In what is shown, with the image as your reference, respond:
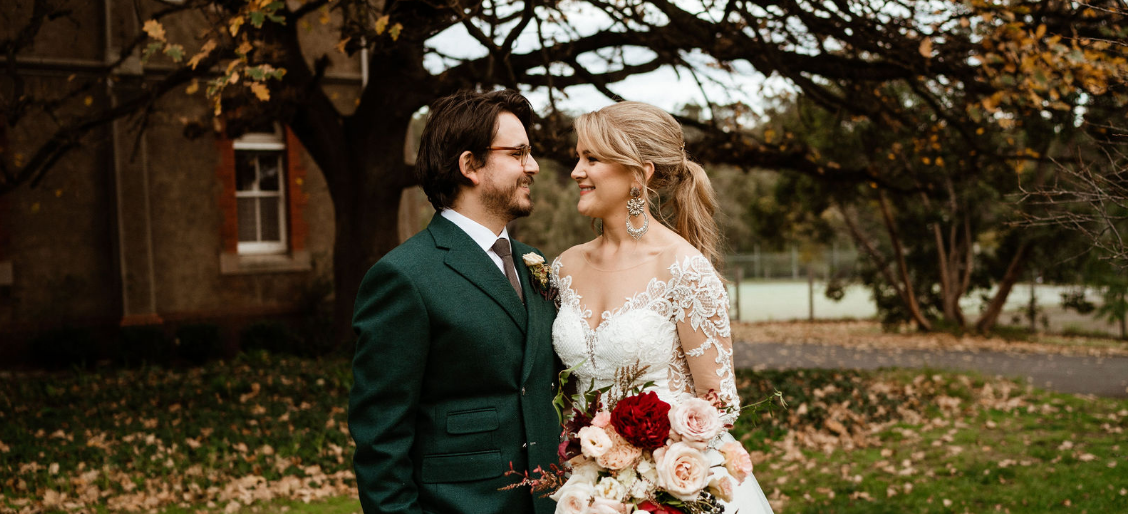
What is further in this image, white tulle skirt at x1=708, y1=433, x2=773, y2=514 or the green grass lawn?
the green grass lawn

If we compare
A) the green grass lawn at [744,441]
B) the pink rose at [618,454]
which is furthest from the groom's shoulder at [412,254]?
the green grass lawn at [744,441]

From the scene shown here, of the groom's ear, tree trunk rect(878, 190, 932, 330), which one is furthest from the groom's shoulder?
tree trunk rect(878, 190, 932, 330)

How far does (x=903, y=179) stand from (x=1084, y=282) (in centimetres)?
581

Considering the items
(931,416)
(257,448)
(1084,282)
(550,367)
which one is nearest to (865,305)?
(1084,282)

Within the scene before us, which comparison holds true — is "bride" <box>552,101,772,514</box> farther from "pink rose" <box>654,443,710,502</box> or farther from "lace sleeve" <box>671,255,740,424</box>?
"pink rose" <box>654,443,710,502</box>

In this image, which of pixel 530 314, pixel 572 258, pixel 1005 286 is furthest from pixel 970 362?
pixel 530 314

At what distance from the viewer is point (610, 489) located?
213cm

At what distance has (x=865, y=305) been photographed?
109 feet

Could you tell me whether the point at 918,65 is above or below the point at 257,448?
above

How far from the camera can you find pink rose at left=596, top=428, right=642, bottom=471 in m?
2.13

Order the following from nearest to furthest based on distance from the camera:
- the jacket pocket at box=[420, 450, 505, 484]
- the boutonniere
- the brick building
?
1. the jacket pocket at box=[420, 450, 505, 484]
2. the boutonniere
3. the brick building

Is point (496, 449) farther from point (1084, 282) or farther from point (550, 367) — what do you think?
point (1084, 282)

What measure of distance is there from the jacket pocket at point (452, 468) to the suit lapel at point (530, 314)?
29 centimetres

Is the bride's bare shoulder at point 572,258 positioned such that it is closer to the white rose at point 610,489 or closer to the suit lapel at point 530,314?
the suit lapel at point 530,314
